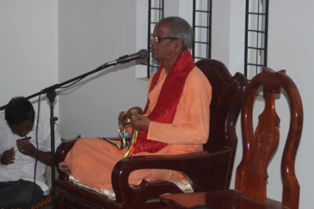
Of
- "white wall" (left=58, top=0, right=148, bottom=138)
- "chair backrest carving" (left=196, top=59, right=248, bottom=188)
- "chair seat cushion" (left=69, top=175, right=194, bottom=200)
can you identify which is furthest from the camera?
"white wall" (left=58, top=0, right=148, bottom=138)

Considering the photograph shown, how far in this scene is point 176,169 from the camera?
11.5 ft

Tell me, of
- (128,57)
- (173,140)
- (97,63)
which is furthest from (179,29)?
(97,63)

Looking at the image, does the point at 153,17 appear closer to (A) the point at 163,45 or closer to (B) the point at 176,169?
(A) the point at 163,45

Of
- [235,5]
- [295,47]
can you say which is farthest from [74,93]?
[295,47]

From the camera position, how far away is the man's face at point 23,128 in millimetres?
4711

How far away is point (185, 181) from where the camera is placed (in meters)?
3.68

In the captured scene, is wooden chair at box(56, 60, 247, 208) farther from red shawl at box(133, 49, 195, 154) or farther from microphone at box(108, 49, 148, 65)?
microphone at box(108, 49, 148, 65)

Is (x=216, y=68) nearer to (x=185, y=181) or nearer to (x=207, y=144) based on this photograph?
(x=207, y=144)

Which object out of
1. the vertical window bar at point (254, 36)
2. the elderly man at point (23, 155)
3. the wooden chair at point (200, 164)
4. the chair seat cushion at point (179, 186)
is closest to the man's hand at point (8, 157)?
the elderly man at point (23, 155)

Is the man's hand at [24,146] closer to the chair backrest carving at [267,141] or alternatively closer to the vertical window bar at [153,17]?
the vertical window bar at [153,17]

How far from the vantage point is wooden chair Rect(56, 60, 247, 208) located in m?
3.43

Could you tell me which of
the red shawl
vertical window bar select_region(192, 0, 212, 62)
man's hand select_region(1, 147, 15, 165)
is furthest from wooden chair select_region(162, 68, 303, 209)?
man's hand select_region(1, 147, 15, 165)

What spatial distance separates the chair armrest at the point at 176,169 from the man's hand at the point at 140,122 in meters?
0.24

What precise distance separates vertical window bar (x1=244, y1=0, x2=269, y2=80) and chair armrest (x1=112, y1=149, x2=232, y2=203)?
81 centimetres
